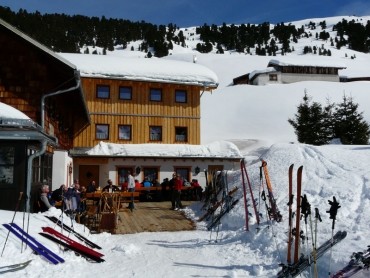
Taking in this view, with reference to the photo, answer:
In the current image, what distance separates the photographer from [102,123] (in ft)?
77.3

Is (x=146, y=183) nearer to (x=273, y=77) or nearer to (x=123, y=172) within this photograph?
(x=123, y=172)

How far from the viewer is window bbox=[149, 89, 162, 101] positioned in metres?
24.6

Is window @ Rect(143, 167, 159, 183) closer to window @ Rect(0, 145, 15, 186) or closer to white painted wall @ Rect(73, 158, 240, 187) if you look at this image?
white painted wall @ Rect(73, 158, 240, 187)

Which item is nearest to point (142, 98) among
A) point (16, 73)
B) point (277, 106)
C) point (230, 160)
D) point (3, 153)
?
point (230, 160)

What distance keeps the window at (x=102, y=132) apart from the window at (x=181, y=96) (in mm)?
4939

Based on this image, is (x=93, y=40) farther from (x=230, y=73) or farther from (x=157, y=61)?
(x=157, y=61)

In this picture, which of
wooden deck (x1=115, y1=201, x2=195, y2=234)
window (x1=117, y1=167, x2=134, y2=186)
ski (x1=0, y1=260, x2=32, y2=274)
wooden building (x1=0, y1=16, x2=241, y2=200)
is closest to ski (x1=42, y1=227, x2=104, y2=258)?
ski (x1=0, y1=260, x2=32, y2=274)

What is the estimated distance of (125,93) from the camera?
79.3 feet

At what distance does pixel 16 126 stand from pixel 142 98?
49.2ft

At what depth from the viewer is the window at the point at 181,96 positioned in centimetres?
2505

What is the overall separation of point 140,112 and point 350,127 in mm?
16813

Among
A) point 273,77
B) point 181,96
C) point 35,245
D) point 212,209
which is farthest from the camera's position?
point 273,77

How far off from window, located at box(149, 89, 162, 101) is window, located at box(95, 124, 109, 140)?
3474 millimetres

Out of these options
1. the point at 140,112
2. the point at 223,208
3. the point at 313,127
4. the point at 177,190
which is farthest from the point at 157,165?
the point at 313,127
